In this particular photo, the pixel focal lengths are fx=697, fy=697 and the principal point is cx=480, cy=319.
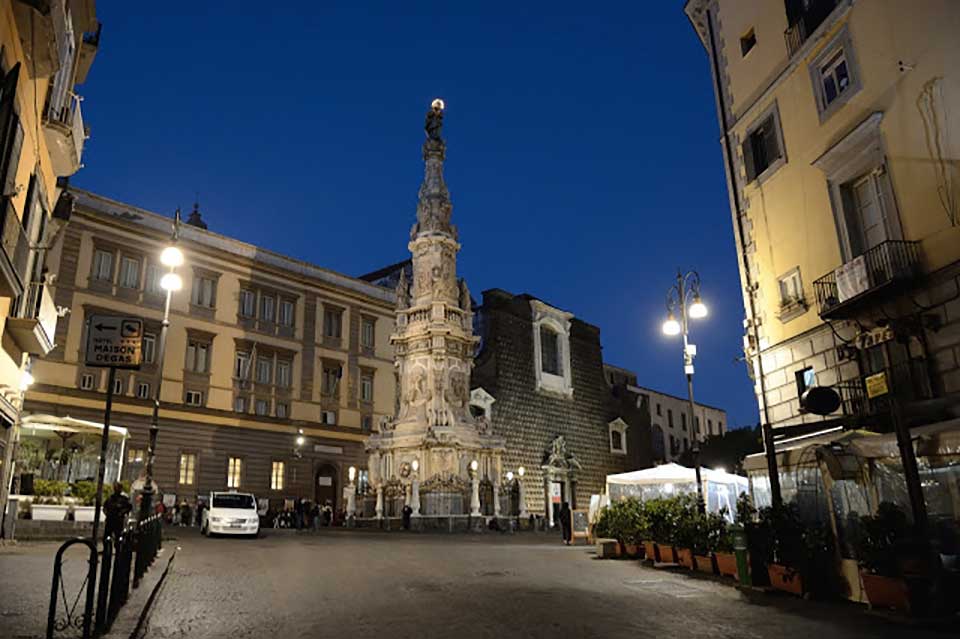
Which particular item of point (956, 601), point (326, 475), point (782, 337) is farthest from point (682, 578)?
point (326, 475)

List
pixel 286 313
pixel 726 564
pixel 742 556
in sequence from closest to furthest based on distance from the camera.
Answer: pixel 742 556 → pixel 726 564 → pixel 286 313

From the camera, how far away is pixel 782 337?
54.8 ft

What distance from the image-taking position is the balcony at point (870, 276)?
12.6m

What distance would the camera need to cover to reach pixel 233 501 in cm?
2430

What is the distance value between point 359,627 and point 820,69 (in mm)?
15408

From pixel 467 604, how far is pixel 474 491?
70.5 feet

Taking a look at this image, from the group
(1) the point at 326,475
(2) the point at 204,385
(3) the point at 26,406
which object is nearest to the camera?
(3) the point at 26,406

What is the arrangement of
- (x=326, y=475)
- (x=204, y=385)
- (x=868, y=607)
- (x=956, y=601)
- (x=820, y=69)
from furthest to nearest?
(x=326, y=475)
(x=204, y=385)
(x=820, y=69)
(x=868, y=607)
(x=956, y=601)

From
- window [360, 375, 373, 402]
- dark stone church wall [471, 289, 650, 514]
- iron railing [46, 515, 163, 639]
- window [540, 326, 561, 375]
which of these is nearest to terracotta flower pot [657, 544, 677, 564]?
iron railing [46, 515, 163, 639]

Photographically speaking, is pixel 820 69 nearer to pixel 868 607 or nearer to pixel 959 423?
pixel 959 423

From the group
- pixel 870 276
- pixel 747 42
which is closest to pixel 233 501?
pixel 870 276

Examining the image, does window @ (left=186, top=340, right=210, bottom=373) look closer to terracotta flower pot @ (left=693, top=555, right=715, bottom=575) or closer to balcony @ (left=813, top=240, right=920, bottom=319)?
terracotta flower pot @ (left=693, top=555, right=715, bottom=575)

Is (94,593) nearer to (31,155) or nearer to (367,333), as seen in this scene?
(31,155)

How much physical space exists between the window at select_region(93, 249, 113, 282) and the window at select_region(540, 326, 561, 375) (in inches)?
1040
